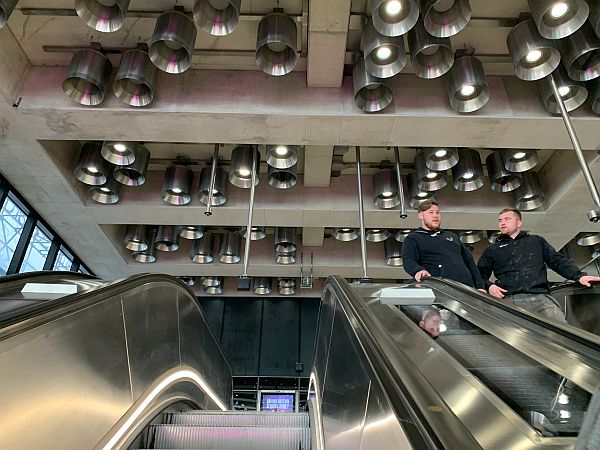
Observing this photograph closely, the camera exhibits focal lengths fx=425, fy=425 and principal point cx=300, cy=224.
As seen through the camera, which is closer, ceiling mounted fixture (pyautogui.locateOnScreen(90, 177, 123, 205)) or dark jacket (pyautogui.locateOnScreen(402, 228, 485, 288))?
dark jacket (pyautogui.locateOnScreen(402, 228, 485, 288))

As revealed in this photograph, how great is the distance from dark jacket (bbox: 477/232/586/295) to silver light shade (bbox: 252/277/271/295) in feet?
21.0

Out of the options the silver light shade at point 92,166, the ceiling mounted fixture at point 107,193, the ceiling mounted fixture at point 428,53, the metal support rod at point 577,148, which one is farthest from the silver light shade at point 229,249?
the metal support rod at point 577,148

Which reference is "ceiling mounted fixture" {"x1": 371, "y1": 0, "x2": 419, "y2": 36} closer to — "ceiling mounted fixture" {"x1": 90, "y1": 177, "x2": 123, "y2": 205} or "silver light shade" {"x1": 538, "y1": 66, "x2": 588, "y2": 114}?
"silver light shade" {"x1": 538, "y1": 66, "x2": 588, "y2": 114}

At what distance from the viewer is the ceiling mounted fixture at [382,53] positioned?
3.41 m

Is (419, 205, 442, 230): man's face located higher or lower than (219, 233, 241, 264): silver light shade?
lower

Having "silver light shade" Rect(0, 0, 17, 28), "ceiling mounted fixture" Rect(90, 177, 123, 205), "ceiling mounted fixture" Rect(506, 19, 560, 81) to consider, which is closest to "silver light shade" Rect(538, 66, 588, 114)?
"ceiling mounted fixture" Rect(506, 19, 560, 81)

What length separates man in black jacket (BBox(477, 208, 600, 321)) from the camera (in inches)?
120

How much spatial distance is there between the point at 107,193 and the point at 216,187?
5.15 ft

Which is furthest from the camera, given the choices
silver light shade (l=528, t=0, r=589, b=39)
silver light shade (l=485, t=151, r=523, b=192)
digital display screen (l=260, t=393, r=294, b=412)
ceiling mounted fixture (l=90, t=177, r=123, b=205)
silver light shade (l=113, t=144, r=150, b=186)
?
digital display screen (l=260, t=393, r=294, b=412)

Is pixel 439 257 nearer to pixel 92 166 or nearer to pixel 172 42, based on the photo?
pixel 172 42

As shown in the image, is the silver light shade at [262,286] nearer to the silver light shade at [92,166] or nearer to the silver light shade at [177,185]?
the silver light shade at [177,185]

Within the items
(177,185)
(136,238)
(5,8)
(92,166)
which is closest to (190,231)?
(136,238)

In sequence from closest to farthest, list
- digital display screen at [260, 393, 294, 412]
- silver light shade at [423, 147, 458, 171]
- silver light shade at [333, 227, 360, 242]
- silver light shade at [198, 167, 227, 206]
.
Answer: silver light shade at [423, 147, 458, 171]
silver light shade at [198, 167, 227, 206]
silver light shade at [333, 227, 360, 242]
digital display screen at [260, 393, 294, 412]

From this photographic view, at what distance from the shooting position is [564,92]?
395 cm
